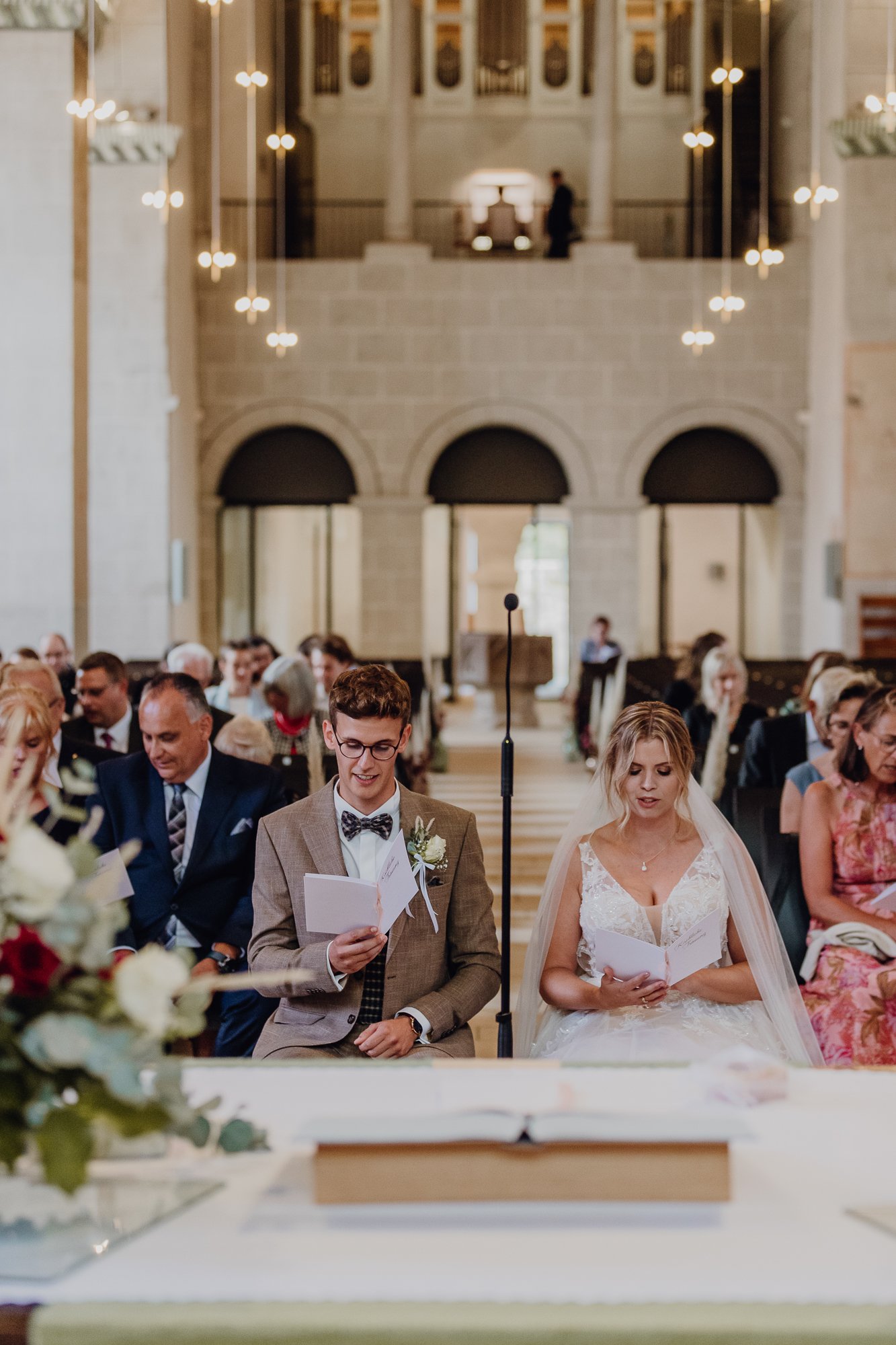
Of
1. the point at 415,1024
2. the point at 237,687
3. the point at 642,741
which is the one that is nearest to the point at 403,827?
the point at 415,1024

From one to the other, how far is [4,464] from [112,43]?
17.1ft

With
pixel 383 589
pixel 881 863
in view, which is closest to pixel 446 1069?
pixel 881 863

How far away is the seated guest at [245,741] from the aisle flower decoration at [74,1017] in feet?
11.5

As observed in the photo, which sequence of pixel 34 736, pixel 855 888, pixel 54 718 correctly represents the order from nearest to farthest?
pixel 34 736, pixel 855 888, pixel 54 718

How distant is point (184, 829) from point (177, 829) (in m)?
0.02

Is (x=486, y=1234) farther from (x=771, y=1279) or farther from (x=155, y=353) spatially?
(x=155, y=353)

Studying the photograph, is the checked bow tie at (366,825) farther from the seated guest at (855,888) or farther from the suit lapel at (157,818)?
the seated guest at (855,888)

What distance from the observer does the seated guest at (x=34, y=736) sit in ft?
13.6

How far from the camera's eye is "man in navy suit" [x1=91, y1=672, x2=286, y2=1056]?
163 inches

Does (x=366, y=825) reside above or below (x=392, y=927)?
above

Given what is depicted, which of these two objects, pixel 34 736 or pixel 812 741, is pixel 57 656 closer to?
pixel 812 741

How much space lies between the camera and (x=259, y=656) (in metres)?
7.98

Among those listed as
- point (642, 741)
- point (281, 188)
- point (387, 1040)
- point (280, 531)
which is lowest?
point (387, 1040)

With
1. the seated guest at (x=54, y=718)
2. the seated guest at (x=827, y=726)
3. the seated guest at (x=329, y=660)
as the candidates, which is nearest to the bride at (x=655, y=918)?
the seated guest at (x=827, y=726)
